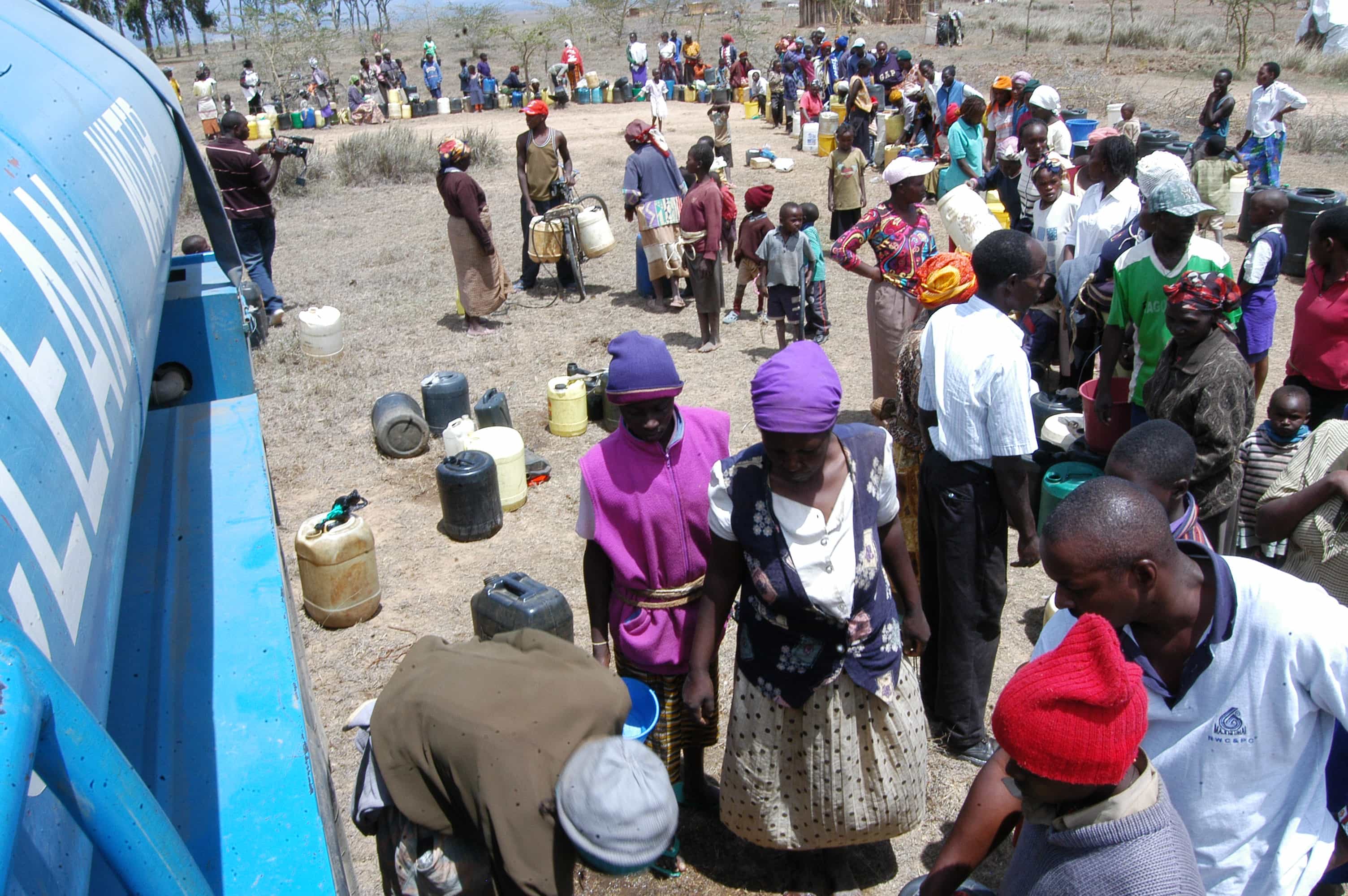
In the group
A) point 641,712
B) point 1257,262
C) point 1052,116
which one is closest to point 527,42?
point 1052,116

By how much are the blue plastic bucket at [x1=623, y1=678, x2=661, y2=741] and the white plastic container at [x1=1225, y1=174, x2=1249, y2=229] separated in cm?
1008

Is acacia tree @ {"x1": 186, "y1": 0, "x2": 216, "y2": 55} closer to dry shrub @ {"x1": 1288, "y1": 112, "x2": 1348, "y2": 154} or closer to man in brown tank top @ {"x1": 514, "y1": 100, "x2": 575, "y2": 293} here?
man in brown tank top @ {"x1": 514, "y1": 100, "x2": 575, "y2": 293}

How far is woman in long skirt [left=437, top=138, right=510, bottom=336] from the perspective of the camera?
8133 mm

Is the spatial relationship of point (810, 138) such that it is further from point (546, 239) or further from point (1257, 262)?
point (1257, 262)

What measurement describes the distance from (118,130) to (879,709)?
2636 mm

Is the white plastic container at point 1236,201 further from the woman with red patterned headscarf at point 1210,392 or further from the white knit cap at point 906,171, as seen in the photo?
the woman with red patterned headscarf at point 1210,392

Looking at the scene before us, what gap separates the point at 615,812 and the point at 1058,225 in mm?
5989

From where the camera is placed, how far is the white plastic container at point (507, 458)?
228 inches

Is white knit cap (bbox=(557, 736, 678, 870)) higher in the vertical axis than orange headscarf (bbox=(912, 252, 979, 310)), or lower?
lower

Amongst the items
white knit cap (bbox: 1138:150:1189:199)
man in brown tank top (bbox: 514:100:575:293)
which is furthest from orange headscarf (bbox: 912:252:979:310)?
man in brown tank top (bbox: 514:100:575:293)

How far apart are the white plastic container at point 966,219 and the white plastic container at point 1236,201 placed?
5.98m

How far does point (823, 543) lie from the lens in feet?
8.37

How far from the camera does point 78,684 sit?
1.06m

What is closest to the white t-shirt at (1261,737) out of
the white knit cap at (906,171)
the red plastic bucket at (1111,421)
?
the red plastic bucket at (1111,421)
